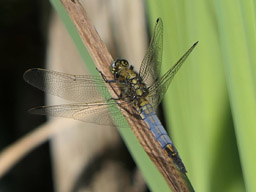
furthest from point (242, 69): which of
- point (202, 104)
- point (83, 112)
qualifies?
point (83, 112)

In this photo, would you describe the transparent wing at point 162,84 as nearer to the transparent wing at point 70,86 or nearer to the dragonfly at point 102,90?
the dragonfly at point 102,90

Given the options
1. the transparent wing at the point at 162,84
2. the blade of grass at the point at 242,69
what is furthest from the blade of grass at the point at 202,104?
the blade of grass at the point at 242,69

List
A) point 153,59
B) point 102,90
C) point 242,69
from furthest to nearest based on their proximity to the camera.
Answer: point 153,59 < point 102,90 < point 242,69

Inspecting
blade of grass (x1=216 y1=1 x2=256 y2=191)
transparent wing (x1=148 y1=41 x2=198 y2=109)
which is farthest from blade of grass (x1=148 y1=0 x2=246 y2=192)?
blade of grass (x1=216 y1=1 x2=256 y2=191)

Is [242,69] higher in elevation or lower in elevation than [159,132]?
higher

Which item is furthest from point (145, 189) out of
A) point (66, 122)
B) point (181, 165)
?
point (181, 165)

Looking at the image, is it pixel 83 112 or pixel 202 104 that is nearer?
pixel 202 104

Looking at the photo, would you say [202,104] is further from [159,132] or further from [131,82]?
[131,82]
